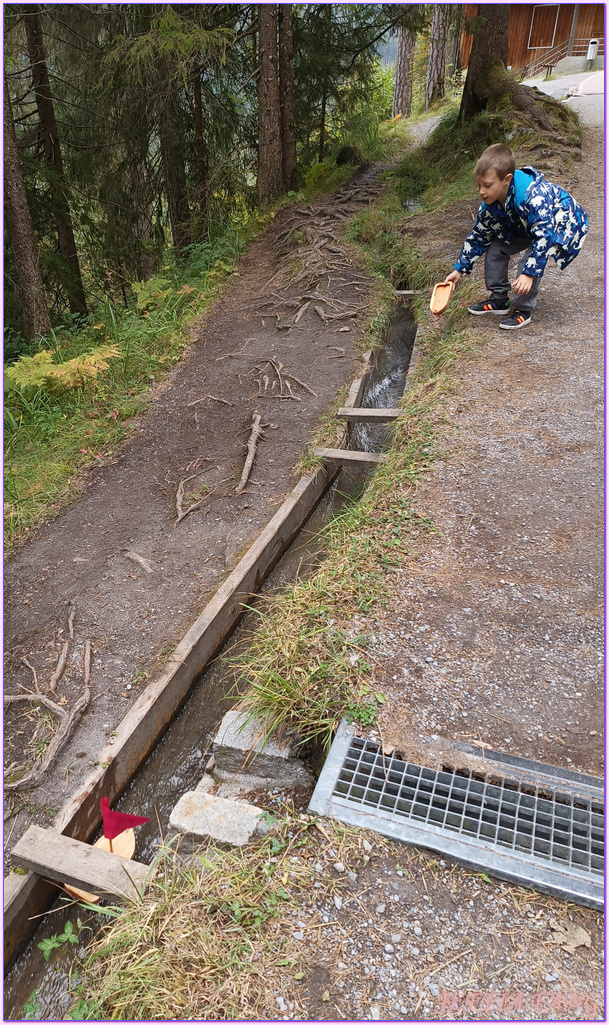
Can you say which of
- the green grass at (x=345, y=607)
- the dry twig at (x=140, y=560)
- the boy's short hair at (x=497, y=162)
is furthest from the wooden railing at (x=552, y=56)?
the dry twig at (x=140, y=560)

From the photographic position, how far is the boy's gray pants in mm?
5129

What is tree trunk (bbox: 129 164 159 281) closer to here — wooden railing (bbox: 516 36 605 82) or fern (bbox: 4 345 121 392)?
fern (bbox: 4 345 121 392)

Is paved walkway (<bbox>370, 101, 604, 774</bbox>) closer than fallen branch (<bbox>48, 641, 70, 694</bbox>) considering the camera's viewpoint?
Yes

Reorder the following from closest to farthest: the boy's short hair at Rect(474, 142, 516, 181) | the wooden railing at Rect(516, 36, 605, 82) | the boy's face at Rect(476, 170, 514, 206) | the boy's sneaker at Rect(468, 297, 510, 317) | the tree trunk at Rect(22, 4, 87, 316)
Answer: the boy's short hair at Rect(474, 142, 516, 181) < the boy's face at Rect(476, 170, 514, 206) < the boy's sneaker at Rect(468, 297, 510, 317) < the tree trunk at Rect(22, 4, 87, 316) < the wooden railing at Rect(516, 36, 605, 82)

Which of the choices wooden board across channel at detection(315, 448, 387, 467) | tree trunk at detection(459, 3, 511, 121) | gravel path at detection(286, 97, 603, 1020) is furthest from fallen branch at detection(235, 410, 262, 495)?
tree trunk at detection(459, 3, 511, 121)

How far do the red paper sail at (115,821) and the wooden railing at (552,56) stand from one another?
28.3 metres

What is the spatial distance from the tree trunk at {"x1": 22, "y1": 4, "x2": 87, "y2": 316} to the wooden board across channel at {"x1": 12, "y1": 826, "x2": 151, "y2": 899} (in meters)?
9.49

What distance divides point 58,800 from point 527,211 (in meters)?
5.07

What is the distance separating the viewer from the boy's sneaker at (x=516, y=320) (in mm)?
5453

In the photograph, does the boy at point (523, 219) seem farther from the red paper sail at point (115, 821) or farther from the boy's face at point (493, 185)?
the red paper sail at point (115, 821)

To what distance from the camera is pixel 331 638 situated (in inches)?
110

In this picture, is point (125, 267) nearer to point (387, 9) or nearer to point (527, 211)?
point (387, 9)

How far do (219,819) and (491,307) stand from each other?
5.19 m

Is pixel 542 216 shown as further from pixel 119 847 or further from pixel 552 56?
pixel 552 56
